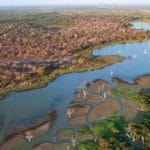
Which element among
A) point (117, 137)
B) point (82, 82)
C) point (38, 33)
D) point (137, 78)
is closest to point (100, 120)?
point (117, 137)

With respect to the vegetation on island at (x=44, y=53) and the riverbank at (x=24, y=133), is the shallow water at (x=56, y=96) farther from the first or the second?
the vegetation on island at (x=44, y=53)

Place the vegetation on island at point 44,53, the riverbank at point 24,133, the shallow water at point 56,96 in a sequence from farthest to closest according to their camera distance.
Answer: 1. the vegetation on island at point 44,53
2. the shallow water at point 56,96
3. the riverbank at point 24,133

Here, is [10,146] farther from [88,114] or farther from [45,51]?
[45,51]

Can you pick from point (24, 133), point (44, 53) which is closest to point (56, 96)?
point (24, 133)

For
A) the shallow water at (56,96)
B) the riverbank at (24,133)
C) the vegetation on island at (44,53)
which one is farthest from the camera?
the vegetation on island at (44,53)

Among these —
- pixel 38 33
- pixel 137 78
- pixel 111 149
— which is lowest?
pixel 38 33

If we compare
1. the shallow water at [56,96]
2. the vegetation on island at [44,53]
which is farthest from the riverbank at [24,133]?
the vegetation on island at [44,53]

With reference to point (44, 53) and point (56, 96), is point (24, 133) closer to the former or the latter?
point (56, 96)

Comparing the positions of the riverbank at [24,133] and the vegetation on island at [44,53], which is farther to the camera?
the vegetation on island at [44,53]

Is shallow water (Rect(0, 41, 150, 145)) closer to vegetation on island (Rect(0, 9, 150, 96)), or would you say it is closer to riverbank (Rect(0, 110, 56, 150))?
riverbank (Rect(0, 110, 56, 150))

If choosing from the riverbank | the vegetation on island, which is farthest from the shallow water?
the vegetation on island

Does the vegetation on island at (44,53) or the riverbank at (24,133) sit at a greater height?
the riverbank at (24,133)
